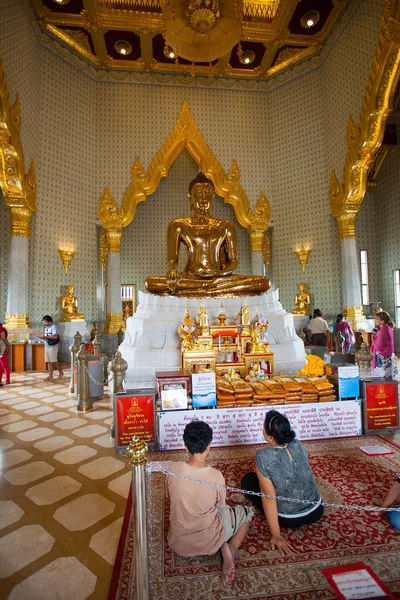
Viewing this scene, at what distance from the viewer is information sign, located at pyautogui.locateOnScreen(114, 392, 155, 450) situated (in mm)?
2873

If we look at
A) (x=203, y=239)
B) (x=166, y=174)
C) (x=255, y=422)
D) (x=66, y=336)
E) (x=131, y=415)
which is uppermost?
(x=166, y=174)

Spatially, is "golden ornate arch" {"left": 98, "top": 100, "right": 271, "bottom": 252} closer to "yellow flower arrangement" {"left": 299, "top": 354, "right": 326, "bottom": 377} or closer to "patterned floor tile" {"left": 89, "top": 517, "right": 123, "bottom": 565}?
"yellow flower arrangement" {"left": 299, "top": 354, "right": 326, "bottom": 377}

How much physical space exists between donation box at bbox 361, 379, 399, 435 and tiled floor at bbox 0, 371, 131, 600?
7.04 feet

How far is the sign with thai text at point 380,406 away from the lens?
313 cm

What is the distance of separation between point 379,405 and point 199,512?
7.55ft

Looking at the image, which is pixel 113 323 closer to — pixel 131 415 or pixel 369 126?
pixel 131 415

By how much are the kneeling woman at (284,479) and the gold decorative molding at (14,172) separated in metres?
7.36

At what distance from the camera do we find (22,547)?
175 centimetres

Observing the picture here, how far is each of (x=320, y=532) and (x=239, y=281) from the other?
3600mm

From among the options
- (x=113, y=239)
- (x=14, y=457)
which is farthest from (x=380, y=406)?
(x=113, y=239)

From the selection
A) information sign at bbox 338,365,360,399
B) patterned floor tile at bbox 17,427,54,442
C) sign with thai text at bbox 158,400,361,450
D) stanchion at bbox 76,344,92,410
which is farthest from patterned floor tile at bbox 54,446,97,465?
information sign at bbox 338,365,360,399

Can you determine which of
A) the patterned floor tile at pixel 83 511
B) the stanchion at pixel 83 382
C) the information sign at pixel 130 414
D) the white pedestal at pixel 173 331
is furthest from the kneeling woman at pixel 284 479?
the stanchion at pixel 83 382

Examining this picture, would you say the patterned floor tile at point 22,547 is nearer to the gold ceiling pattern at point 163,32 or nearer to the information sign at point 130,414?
the information sign at point 130,414

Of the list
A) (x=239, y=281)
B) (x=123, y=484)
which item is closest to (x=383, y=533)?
(x=123, y=484)
